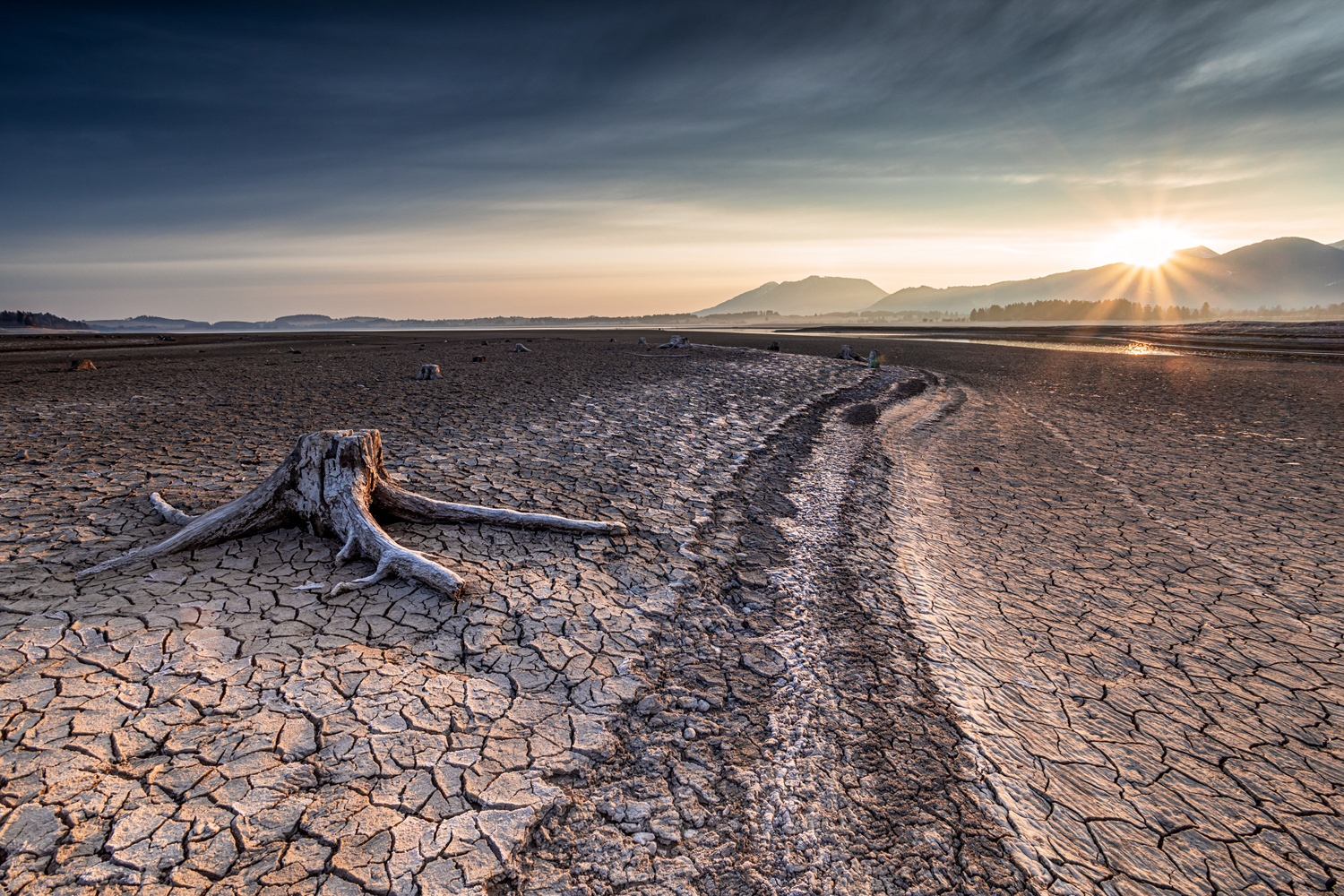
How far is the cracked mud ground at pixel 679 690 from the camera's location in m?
2.48

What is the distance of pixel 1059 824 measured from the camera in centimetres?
277

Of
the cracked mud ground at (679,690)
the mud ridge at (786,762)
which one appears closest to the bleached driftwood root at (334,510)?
the cracked mud ground at (679,690)

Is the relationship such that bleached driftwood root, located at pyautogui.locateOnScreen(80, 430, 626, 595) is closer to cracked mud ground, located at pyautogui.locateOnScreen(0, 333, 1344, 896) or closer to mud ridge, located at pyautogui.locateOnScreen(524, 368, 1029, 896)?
cracked mud ground, located at pyautogui.locateOnScreen(0, 333, 1344, 896)

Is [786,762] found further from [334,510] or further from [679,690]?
[334,510]

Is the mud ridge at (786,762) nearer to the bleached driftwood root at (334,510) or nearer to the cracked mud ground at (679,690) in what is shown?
the cracked mud ground at (679,690)

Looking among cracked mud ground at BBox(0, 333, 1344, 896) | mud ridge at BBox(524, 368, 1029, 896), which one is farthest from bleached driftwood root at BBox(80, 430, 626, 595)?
mud ridge at BBox(524, 368, 1029, 896)

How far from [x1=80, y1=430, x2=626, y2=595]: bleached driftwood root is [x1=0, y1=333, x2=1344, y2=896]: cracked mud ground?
0.14 meters

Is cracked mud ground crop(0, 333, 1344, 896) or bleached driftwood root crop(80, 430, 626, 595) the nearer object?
cracked mud ground crop(0, 333, 1344, 896)

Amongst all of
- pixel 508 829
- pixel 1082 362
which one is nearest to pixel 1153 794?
pixel 508 829

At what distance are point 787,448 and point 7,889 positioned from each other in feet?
30.7

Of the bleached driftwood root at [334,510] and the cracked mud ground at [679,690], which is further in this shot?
the bleached driftwood root at [334,510]

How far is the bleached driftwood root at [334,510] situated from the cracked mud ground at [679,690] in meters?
0.14

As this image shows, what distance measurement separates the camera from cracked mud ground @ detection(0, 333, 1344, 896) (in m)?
2.48

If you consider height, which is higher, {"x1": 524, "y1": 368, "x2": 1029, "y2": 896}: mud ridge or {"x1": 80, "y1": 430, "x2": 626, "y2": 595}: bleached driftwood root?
{"x1": 80, "y1": 430, "x2": 626, "y2": 595}: bleached driftwood root
